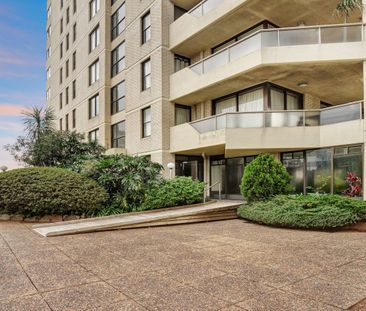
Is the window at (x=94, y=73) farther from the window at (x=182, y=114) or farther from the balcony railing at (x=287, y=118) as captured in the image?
the balcony railing at (x=287, y=118)

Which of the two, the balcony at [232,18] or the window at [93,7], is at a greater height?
the window at [93,7]

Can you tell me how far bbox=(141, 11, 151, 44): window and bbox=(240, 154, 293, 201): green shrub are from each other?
12098mm

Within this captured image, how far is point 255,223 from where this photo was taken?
11688 millimetres

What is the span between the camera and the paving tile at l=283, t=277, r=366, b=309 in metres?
4.16

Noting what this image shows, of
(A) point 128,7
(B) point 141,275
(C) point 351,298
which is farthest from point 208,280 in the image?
(A) point 128,7

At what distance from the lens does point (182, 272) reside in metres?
5.41

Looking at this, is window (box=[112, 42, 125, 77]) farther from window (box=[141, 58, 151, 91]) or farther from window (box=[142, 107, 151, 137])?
window (box=[142, 107, 151, 137])

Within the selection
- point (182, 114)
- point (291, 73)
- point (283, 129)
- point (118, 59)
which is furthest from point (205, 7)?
point (118, 59)

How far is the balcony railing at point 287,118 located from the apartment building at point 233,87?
0.15 feet

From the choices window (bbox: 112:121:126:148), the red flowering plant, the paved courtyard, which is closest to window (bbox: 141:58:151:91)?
window (bbox: 112:121:126:148)

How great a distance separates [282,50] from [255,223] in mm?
7663

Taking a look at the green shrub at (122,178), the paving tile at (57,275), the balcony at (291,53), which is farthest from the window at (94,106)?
the paving tile at (57,275)

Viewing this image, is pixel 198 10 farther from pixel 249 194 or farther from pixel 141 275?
pixel 141 275

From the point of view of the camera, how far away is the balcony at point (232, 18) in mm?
14352
